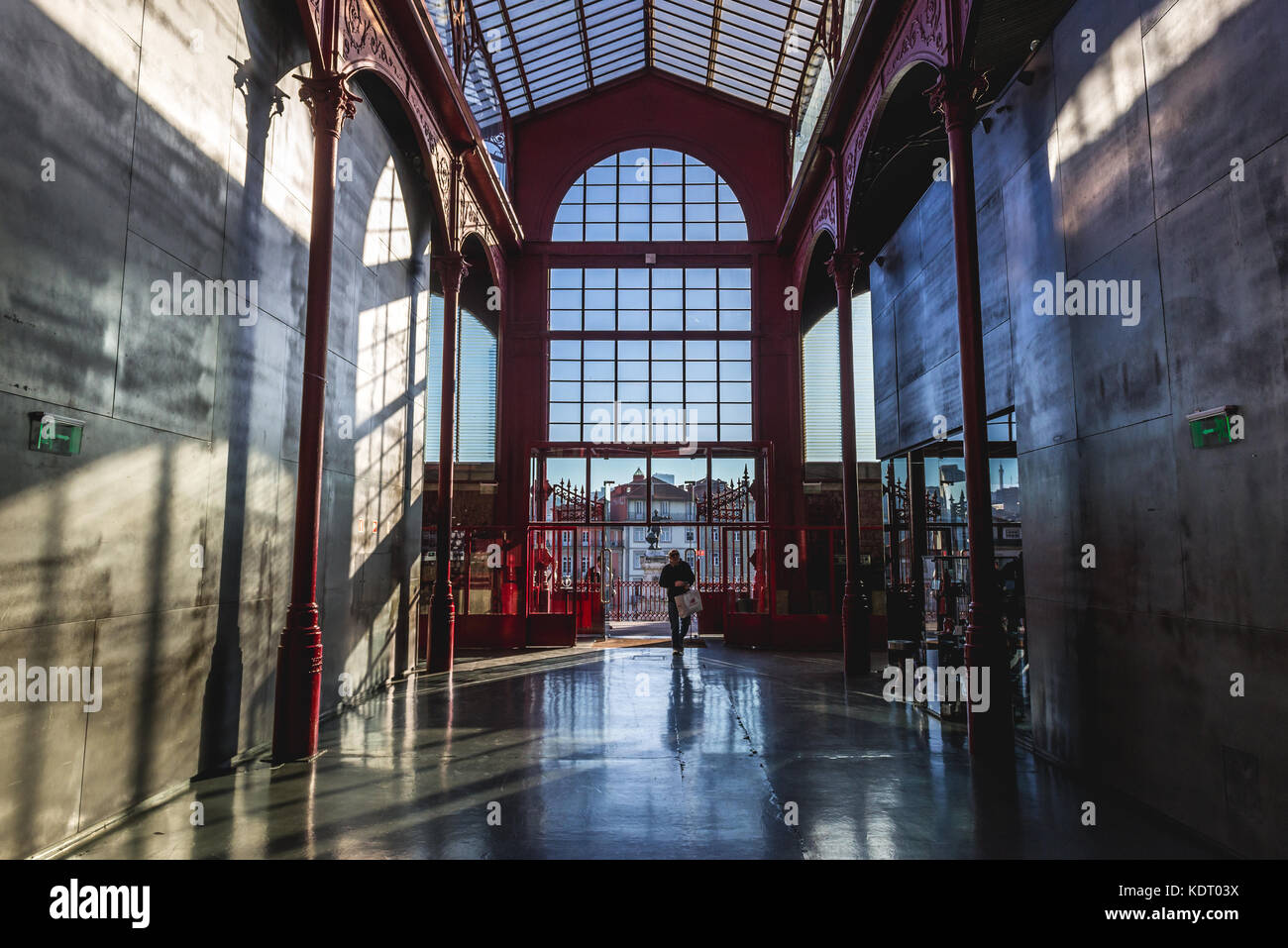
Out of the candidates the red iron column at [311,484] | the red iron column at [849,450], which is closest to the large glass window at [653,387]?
the red iron column at [849,450]

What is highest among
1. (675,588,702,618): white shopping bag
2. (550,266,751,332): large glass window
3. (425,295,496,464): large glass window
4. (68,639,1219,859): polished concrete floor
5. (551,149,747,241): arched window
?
(551,149,747,241): arched window

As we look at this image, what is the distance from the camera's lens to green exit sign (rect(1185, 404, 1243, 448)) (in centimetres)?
414

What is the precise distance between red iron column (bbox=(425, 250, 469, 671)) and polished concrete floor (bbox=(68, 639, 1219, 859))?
232cm

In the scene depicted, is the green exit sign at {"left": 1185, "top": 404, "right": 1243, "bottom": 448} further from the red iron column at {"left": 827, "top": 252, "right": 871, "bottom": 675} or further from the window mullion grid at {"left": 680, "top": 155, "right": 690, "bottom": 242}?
the window mullion grid at {"left": 680, "top": 155, "right": 690, "bottom": 242}

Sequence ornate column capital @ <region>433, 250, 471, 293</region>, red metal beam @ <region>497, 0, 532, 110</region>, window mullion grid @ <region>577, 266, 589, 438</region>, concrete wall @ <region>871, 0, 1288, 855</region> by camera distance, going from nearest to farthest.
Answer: concrete wall @ <region>871, 0, 1288, 855</region> < ornate column capital @ <region>433, 250, 471, 293</region> < red metal beam @ <region>497, 0, 532, 110</region> < window mullion grid @ <region>577, 266, 589, 438</region>

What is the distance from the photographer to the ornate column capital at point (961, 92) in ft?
22.1

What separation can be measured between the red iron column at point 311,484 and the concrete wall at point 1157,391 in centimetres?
642

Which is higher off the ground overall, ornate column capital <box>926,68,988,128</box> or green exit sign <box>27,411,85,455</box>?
ornate column capital <box>926,68,988,128</box>

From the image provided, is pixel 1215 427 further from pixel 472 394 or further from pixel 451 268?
pixel 472 394

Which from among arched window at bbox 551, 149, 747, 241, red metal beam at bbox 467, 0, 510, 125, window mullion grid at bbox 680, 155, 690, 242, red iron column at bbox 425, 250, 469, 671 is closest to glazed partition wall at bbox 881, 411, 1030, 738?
red iron column at bbox 425, 250, 469, 671

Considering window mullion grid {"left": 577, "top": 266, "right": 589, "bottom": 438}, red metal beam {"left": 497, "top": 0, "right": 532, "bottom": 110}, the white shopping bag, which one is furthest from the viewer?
window mullion grid {"left": 577, "top": 266, "right": 589, "bottom": 438}

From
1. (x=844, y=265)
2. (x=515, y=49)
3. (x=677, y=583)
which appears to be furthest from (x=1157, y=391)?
(x=515, y=49)

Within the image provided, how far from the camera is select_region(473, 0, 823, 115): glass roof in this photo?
586 inches

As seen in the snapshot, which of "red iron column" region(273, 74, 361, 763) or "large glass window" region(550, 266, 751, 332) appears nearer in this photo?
"red iron column" region(273, 74, 361, 763)
